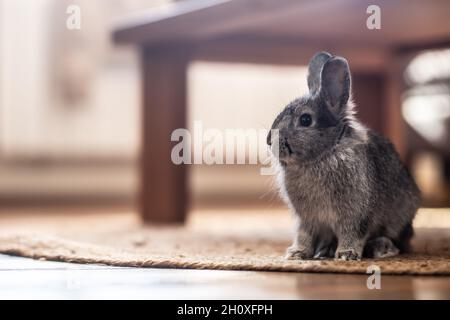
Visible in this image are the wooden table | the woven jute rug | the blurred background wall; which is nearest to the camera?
the woven jute rug

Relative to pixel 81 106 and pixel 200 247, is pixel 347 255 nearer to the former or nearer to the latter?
pixel 200 247

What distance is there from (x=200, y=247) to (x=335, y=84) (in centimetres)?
57

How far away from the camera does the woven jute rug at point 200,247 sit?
4.73 feet

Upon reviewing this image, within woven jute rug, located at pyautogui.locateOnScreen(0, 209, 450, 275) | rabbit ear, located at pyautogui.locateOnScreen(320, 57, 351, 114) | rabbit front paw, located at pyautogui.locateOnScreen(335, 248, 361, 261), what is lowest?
woven jute rug, located at pyautogui.locateOnScreen(0, 209, 450, 275)

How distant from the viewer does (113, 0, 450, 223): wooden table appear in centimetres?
248

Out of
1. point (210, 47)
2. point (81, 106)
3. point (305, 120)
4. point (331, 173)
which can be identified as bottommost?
point (331, 173)

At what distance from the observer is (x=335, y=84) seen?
61.4 inches

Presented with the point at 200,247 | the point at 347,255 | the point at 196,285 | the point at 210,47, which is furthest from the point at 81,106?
the point at 196,285

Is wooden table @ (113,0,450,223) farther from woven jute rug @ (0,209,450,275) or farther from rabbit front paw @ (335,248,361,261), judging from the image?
rabbit front paw @ (335,248,361,261)

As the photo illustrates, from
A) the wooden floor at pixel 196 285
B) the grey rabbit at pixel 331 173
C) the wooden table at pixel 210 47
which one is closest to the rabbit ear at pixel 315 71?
the grey rabbit at pixel 331 173

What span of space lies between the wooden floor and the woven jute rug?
0.04 m

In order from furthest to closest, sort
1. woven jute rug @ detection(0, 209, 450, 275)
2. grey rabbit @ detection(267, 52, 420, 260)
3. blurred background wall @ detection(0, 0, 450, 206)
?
blurred background wall @ detection(0, 0, 450, 206)
grey rabbit @ detection(267, 52, 420, 260)
woven jute rug @ detection(0, 209, 450, 275)

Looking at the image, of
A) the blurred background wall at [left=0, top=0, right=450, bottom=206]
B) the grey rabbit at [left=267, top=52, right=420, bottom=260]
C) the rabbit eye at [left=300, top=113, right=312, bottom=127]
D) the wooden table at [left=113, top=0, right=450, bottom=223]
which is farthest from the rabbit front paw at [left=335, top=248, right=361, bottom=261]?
the blurred background wall at [left=0, top=0, right=450, bottom=206]
